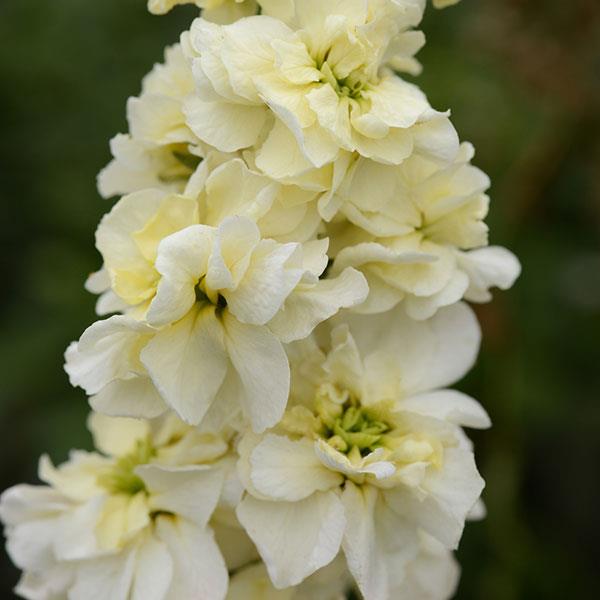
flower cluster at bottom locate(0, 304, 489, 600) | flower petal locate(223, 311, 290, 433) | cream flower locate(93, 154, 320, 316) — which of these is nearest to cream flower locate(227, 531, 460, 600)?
flower cluster at bottom locate(0, 304, 489, 600)

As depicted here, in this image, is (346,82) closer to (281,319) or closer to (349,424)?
(281,319)

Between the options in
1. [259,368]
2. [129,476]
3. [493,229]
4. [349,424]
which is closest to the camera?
[259,368]

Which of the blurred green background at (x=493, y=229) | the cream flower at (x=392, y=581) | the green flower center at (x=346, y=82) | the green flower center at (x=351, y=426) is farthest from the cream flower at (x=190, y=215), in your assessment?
the blurred green background at (x=493, y=229)

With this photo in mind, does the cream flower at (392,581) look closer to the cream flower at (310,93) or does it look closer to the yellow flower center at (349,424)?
the yellow flower center at (349,424)

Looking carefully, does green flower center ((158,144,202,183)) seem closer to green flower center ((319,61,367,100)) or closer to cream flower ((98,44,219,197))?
cream flower ((98,44,219,197))

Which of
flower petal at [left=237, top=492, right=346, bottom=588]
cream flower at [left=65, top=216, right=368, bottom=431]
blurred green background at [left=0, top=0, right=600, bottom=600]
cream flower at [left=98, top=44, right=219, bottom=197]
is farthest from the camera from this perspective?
blurred green background at [left=0, top=0, right=600, bottom=600]

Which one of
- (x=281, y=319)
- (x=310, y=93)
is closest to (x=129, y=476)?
(x=281, y=319)

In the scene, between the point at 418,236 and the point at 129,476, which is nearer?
the point at 418,236

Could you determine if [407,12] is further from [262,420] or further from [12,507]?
[12,507]
